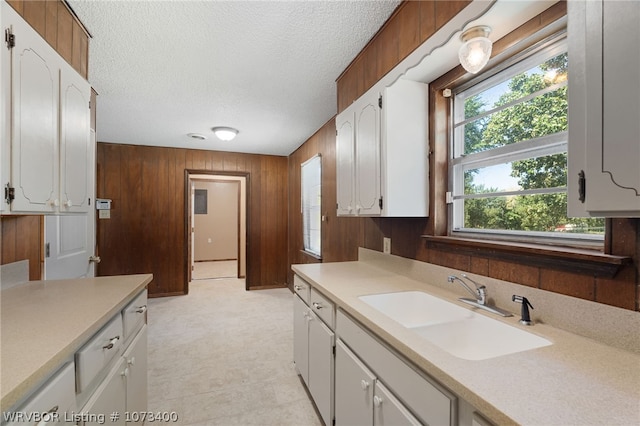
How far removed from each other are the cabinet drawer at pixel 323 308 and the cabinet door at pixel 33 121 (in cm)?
143

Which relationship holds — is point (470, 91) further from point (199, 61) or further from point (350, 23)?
point (199, 61)

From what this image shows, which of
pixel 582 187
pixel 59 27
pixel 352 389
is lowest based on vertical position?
pixel 352 389

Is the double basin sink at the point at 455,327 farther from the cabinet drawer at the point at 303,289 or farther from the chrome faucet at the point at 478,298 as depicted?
the cabinet drawer at the point at 303,289

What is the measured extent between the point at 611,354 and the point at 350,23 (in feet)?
6.21

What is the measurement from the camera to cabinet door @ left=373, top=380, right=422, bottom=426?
3.03ft

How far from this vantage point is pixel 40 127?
123 cm

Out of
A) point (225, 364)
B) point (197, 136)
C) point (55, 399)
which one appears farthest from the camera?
point (197, 136)

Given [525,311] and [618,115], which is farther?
[525,311]

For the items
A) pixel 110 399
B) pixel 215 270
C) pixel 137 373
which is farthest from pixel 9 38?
pixel 215 270

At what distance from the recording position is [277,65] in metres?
2.10

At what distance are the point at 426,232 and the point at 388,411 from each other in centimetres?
101

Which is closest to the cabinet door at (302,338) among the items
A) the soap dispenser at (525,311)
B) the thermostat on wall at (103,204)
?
the soap dispenser at (525,311)

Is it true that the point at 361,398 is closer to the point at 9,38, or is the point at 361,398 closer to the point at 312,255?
the point at 9,38

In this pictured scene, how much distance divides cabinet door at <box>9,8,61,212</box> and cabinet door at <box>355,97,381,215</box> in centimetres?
164
